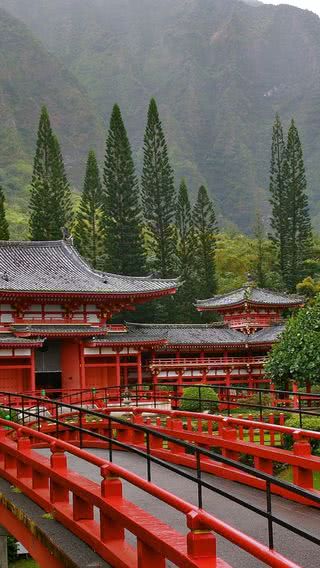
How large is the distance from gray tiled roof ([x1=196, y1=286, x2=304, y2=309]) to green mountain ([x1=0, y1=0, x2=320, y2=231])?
8709 cm

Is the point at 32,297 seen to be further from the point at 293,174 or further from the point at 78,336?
the point at 293,174

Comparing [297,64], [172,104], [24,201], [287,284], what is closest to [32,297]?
[287,284]

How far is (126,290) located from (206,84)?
453 feet

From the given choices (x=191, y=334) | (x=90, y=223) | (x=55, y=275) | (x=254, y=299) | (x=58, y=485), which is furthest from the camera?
(x=90, y=223)

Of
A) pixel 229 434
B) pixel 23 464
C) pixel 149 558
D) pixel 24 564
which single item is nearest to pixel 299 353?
pixel 24 564

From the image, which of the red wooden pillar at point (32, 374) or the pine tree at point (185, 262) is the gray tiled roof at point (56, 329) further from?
the pine tree at point (185, 262)

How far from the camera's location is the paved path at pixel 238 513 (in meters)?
6.55

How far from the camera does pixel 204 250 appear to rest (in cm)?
5634

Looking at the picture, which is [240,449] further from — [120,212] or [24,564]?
[120,212]

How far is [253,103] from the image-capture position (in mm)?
160875

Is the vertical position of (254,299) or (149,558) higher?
(254,299)

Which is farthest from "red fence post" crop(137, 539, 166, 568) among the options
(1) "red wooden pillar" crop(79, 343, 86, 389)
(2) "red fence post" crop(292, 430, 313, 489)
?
(1) "red wooden pillar" crop(79, 343, 86, 389)

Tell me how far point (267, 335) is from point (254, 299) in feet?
10.1

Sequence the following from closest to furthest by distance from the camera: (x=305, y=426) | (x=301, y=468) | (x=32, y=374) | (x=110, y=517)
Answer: (x=110, y=517) → (x=301, y=468) → (x=305, y=426) → (x=32, y=374)
